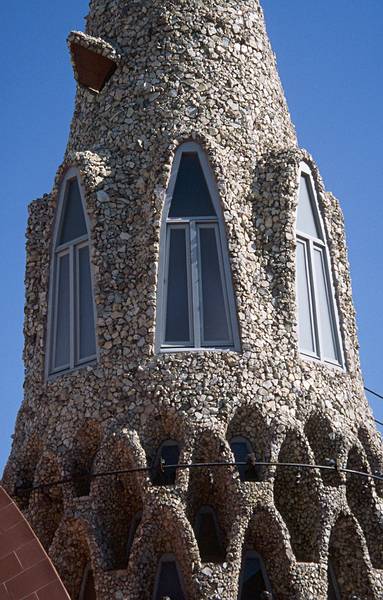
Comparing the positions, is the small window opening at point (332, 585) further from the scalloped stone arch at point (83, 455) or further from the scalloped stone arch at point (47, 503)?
the scalloped stone arch at point (47, 503)

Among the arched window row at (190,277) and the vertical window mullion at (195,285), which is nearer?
the vertical window mullion at (195,285)

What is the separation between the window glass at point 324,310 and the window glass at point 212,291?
1.84 m

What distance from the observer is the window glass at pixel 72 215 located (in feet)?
60.4

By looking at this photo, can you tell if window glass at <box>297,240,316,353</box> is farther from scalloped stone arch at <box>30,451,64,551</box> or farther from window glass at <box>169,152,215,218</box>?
scalloped stone arch at <box>30,451,64,551</box>

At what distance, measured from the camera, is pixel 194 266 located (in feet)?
57.1

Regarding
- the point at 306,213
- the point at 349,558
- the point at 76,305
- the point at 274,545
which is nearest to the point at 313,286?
the point at 306,213

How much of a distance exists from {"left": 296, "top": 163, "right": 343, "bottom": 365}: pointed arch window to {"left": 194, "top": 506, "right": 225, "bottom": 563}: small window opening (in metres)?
2.98

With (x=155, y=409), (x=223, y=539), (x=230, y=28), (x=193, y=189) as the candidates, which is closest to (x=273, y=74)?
(x=230, y=28)

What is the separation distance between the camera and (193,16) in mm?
19234

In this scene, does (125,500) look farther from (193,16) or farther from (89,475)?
(193,16)

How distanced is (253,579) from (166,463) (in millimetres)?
2025

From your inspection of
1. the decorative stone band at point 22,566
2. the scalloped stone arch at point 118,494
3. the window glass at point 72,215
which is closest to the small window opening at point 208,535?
the scalloped stone arch at point 118,494

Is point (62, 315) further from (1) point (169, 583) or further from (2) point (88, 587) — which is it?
(1) point (169, 583)

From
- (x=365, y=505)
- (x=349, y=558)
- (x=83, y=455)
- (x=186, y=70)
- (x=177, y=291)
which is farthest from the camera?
(x=186, y=70)
